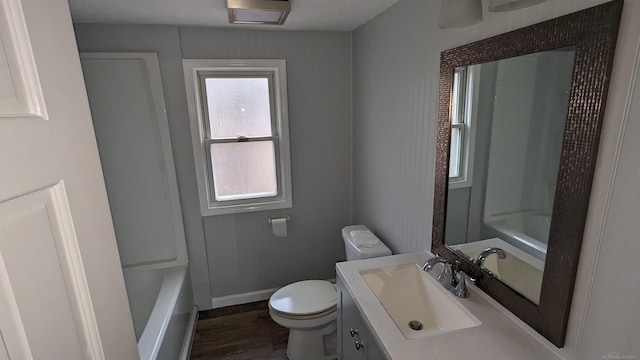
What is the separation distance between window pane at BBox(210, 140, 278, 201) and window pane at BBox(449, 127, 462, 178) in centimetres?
147

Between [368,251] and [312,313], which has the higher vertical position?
[368,251]

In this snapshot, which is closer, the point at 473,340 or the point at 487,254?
the point at 473,340

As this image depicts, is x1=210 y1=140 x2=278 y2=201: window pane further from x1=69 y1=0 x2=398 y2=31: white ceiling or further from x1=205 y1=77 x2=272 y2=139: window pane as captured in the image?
x1=69 y1=0 x2=398 y2=31: white ceiling


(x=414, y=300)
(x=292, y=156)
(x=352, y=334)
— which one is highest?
(x=292, y=156)

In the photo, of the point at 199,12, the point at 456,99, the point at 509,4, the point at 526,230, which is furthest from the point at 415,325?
the point at 199,12

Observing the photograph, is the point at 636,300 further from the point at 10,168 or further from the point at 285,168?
the point at 285,168

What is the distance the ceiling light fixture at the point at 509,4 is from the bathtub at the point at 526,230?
632 millimetres

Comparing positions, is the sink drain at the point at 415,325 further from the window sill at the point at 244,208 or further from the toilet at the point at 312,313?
the window sill at the point at 244,208

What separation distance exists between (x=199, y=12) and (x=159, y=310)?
1817 mm

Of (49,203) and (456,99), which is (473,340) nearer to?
(456,99)

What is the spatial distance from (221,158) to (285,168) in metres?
0.50

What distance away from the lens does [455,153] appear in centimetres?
142

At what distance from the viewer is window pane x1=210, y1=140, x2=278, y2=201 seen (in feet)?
8.15

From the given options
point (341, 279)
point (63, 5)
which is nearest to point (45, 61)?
point (63, 5)
